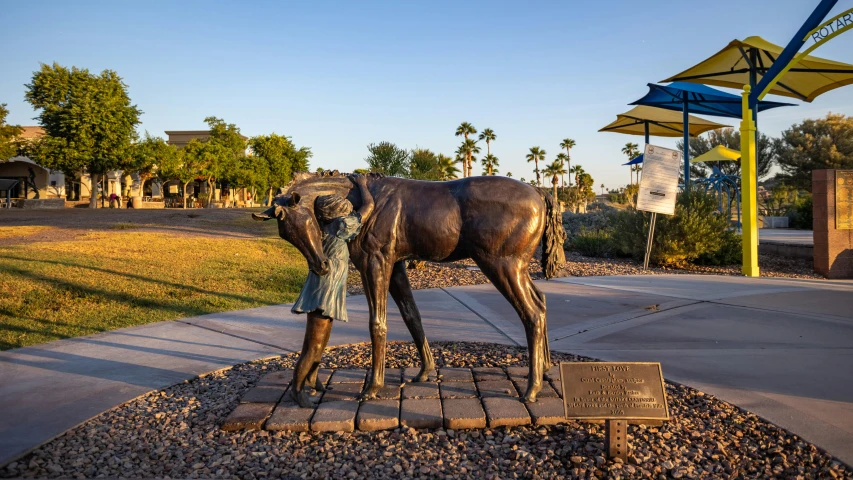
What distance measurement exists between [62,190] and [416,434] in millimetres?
54871

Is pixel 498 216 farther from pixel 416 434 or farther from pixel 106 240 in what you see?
pixel 106 240

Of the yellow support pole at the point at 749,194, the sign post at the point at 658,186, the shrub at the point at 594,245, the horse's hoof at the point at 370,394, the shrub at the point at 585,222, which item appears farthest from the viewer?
the shrub at the point at 585,222

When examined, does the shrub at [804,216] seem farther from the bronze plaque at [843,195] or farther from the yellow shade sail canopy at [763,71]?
the bronze plaque at [843,195]

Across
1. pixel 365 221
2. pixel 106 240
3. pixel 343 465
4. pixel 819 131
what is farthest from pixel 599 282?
pixel 819 131

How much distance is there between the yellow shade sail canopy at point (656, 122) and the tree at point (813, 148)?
22750 millimetres

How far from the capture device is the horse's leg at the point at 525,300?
11.9ft

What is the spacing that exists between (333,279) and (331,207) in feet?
1.56

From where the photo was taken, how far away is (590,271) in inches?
441

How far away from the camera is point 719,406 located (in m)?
3.69

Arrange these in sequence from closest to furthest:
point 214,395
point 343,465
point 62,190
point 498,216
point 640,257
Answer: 1. point 343,465
2. point 498,216
3. point 214,395
4. point 640,257
5. point 62,190

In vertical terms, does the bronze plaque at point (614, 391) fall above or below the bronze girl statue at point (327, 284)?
below

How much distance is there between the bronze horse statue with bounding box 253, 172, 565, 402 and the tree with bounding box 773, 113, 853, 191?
4386 centimetres

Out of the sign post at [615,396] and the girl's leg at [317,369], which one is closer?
the sign post at [615,396]

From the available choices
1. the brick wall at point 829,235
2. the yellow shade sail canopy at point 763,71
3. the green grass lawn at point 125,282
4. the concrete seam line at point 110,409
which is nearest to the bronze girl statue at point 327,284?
the concrete seam line at point 110,409
